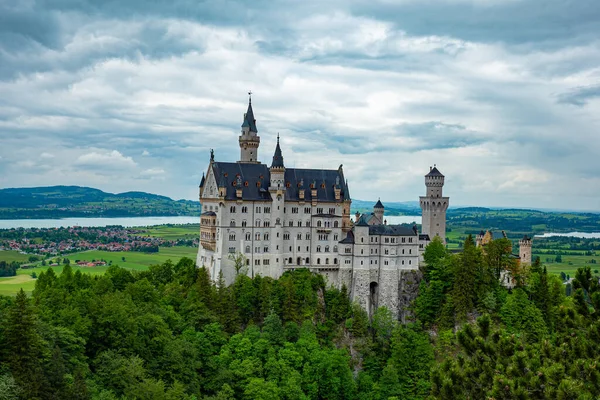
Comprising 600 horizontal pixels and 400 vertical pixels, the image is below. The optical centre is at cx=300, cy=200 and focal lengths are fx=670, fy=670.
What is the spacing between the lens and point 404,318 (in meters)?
95.3

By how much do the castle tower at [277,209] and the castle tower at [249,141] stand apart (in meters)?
7.59

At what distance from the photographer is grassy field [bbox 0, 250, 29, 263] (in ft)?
565

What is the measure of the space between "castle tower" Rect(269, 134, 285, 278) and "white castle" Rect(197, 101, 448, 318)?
141 millimetres

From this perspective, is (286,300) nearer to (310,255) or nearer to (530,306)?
(310,255)

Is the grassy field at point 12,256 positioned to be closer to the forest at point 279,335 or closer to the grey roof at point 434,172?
the forest at point 279,335

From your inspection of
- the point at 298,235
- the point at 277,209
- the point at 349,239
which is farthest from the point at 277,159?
the point at 349,239

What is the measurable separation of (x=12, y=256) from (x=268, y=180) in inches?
4387

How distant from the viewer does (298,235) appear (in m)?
96.9

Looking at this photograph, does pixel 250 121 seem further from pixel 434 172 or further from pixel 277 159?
pixel 434 172

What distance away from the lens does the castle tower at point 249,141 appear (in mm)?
102062

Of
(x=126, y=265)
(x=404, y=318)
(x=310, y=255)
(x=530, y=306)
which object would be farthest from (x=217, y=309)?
(x=126, y=265)

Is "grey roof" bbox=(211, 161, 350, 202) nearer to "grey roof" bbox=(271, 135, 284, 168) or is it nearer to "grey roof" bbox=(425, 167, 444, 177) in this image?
"grey roof" bbox=(271, 135, 284, 168)

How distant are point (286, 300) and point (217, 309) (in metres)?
9.28

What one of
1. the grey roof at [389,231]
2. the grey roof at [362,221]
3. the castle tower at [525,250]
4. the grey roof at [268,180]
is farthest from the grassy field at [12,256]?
the castle tower at [525,250]
